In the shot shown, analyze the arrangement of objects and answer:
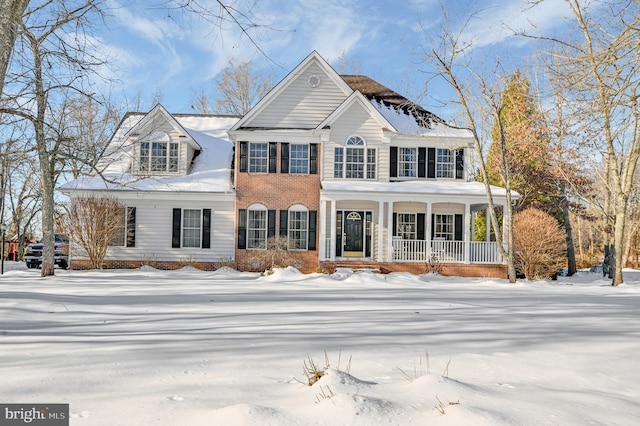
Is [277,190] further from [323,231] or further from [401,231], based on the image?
[401,231]

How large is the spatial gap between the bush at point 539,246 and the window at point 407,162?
490cm

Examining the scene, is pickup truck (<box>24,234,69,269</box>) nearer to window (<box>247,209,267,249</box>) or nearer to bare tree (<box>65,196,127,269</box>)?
bare tree (<box>65,196,127,269</box>)

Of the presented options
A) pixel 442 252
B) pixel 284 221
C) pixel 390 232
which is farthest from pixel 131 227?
pixel 442 252

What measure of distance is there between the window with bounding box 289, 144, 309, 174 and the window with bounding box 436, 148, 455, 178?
570 centimetres

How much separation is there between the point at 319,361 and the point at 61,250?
20740 millimetres

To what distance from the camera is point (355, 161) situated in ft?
64.3

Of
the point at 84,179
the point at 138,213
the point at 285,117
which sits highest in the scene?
the point at 285,117

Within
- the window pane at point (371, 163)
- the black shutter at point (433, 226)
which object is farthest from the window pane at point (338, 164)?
the black shutter at point (433, 226)

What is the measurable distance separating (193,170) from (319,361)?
17.4 meters

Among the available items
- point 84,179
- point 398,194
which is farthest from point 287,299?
point 84,179

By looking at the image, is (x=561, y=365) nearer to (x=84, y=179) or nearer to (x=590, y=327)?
(x=590, y=327)

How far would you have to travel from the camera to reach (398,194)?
1823cm

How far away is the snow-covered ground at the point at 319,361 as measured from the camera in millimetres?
2852

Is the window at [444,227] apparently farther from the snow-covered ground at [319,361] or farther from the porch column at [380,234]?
the snow-covered ground at [319,361]
